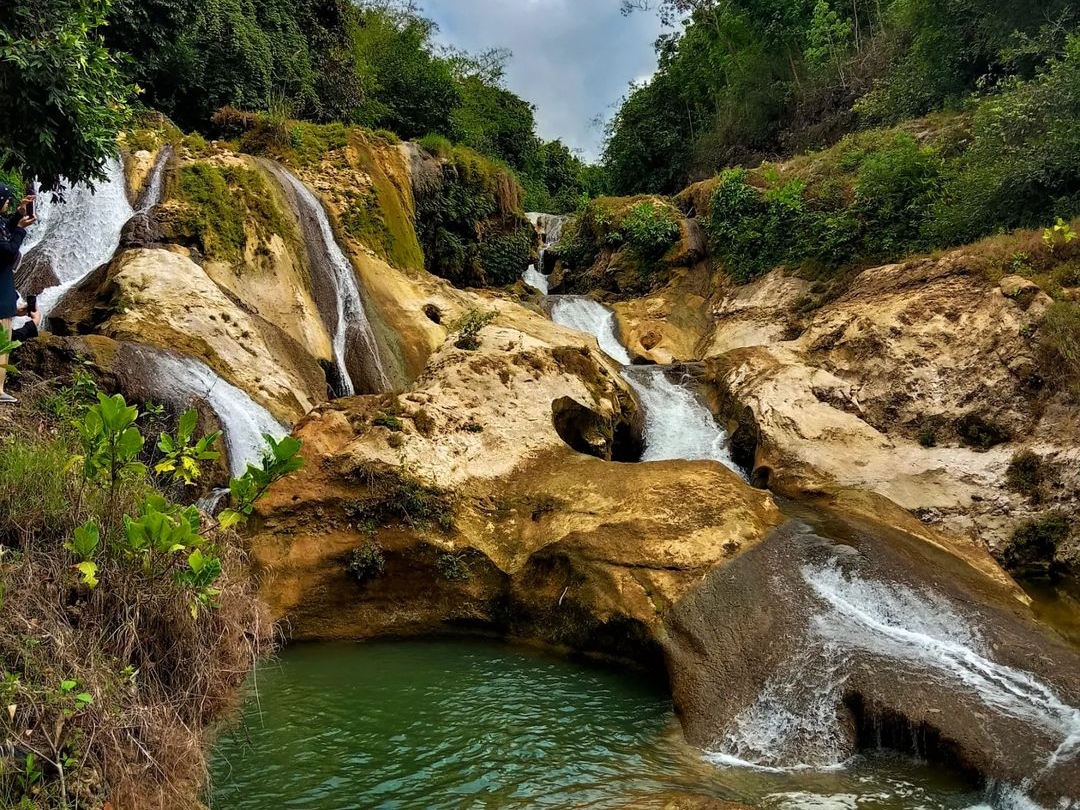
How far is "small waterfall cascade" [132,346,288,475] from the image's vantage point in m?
9.62

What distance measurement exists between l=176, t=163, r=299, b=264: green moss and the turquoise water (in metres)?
9.04

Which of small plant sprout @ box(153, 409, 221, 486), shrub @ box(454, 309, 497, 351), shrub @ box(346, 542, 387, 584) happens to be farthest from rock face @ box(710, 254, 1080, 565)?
small plant sprout @ box(153, 409, 221, 486)

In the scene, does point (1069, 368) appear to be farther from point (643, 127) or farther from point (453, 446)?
point (643, 127)

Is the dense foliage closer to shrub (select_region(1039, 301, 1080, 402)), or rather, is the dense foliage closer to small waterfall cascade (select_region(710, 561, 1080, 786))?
shrub (select_region(1039, 301, 1080, 402))

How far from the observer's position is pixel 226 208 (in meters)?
14.4

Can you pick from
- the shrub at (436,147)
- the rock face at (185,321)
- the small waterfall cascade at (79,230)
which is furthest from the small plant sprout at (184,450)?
the shrub at (436,147)

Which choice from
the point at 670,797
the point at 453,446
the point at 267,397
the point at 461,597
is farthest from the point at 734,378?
the point at 670,797

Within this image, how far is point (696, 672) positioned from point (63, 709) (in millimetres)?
5738

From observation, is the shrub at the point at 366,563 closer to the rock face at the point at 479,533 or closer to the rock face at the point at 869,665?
the rock face at the point at 479,533

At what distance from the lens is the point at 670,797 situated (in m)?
5.45

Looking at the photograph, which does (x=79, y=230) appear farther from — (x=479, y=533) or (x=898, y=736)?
(x=898, y=736)

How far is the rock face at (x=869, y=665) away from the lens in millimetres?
6121

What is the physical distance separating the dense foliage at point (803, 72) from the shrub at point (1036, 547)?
36.3ft

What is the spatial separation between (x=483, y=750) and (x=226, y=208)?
1218cm
